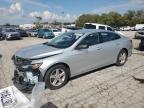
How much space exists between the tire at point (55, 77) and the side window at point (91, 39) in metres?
1.16

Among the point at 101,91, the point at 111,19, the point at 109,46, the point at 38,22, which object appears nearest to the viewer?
the point at 101,91

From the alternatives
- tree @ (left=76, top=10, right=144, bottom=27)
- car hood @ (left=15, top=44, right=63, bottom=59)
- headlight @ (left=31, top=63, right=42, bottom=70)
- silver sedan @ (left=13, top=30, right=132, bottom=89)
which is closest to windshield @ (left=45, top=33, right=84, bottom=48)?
silver sedan @ (left=13, top=30, right=132, bottom=89)

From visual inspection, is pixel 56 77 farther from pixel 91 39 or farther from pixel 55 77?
pixel 91 39

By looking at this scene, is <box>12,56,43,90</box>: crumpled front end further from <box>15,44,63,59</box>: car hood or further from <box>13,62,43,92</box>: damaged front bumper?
<box>15,44,63,59</box>: car hood

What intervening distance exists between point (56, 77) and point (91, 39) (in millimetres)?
1891

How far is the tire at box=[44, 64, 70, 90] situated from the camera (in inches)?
202

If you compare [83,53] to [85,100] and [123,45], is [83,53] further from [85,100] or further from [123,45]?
[123,45]

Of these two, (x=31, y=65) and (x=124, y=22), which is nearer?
(x=31, y=65)

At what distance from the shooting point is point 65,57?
5406 mm

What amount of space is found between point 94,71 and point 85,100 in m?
2.36

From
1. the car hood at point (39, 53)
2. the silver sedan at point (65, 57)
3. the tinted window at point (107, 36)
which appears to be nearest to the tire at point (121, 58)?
the silver sedan at point (65, 57)

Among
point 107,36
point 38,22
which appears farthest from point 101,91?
point 38,22

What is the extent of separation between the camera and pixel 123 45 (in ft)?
24.7

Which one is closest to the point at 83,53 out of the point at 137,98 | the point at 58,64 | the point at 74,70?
the point at 74,70
